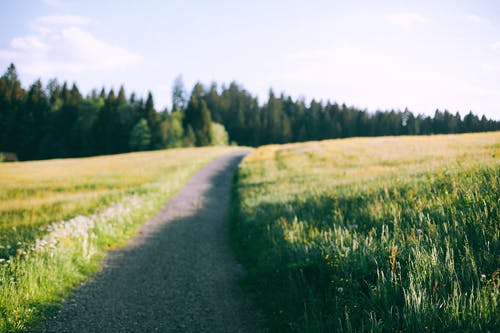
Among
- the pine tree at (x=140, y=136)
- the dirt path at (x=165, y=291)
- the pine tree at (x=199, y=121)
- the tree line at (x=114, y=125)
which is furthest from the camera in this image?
the pine tree at (x=199, y=121)

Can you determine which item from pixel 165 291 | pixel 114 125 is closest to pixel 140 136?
pixel 114 125

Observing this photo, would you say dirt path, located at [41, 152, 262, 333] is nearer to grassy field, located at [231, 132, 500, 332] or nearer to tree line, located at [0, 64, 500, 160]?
grassy field, located at [231, 132, 500, 332]

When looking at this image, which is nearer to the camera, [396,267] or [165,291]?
[396,267]

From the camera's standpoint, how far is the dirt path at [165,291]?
14.0 feet

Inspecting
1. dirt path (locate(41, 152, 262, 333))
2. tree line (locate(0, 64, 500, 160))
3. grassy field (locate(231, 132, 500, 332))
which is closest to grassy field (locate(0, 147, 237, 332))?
dirt path (locate(41, 152, 262, 333))

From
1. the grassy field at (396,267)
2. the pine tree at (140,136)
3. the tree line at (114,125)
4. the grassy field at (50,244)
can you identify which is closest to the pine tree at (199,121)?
the tree line at (114,125)

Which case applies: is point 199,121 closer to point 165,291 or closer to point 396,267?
point 165,291

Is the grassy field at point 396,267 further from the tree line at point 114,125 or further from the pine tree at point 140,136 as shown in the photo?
the pine tree at point 140,136

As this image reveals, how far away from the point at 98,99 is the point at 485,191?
9264cm

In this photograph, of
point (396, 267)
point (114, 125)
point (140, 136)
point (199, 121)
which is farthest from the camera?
point (199, 121)

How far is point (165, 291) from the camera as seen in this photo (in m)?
5.34

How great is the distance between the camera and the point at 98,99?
80812 mm

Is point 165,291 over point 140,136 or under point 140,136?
under

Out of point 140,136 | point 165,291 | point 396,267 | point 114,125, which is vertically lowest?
point 165,291
